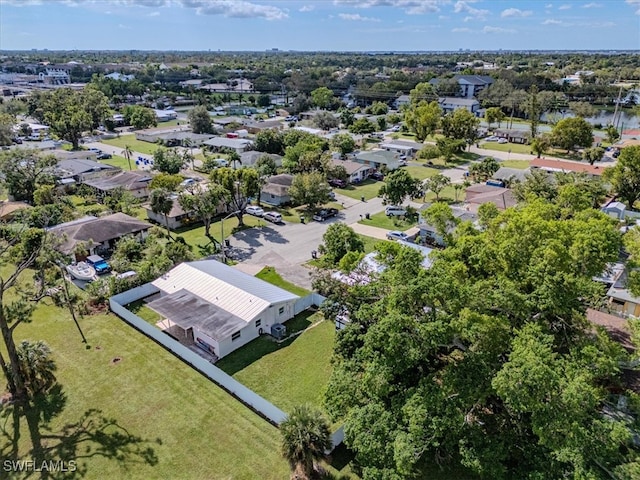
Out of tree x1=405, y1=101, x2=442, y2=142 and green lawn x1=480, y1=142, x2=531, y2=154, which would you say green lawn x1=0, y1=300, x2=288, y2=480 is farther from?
green lawn x1=480, y1=142, x2=531, y2=154

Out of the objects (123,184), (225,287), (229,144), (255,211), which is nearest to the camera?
(225,287)

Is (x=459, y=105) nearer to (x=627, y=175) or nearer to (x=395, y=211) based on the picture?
(x=627, y=175)

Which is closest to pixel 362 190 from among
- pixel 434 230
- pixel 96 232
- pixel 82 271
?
pixel 434 230

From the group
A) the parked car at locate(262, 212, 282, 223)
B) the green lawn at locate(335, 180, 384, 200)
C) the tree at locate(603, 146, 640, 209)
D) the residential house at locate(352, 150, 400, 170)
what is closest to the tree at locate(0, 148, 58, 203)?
the parked car at locate(262, 212, 282, 223)

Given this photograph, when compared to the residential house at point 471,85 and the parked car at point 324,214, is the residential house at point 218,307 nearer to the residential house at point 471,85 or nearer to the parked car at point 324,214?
the parked car at point 324,214

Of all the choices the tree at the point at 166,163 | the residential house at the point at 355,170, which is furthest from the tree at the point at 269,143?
the tree at the point at 166,163

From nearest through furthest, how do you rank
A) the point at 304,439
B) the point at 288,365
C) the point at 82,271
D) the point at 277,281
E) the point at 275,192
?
the point at 304,439
the point at 288,365
the point at 277,281
the point at 82,271
the point at 275,192
